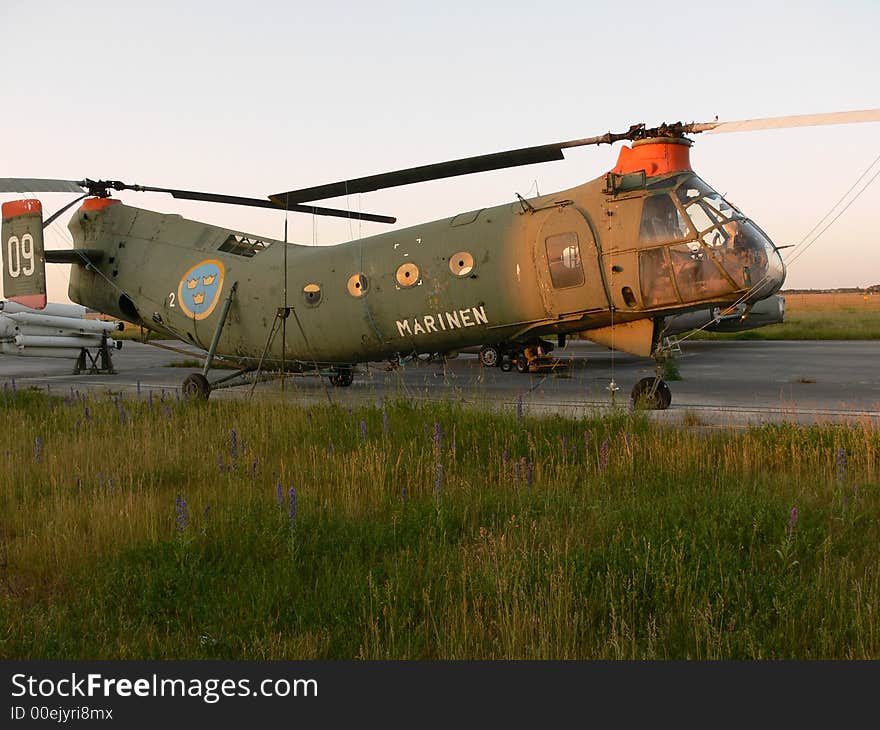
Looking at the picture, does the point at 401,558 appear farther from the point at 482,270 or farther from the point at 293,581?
the point at 482,270

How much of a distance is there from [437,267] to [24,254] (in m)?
8.32

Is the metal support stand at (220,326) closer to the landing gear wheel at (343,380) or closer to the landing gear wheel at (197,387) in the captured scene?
the landing gear wheel at (197,387)

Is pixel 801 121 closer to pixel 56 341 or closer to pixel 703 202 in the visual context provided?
pixel 703 202

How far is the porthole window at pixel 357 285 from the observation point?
11.9m

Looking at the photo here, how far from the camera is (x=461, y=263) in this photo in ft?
35.9

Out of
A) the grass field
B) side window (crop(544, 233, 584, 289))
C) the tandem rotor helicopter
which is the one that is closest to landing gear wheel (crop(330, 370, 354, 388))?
the tandem rotor helicopter

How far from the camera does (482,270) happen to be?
10773mm

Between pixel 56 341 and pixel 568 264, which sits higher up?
pixel 568 264

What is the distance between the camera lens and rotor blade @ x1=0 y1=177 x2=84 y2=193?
464 inches

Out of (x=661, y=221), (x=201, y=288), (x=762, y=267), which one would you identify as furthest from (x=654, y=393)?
(x=201, y=288)

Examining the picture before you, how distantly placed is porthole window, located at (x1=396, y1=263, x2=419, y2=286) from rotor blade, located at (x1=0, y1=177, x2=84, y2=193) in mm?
7123

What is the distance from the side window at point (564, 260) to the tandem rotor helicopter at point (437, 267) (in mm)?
22

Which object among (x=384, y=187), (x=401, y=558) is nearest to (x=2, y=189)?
(x=384, y=187)

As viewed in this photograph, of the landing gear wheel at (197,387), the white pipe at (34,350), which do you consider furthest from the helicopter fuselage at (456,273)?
the white pipe at (34,350)
